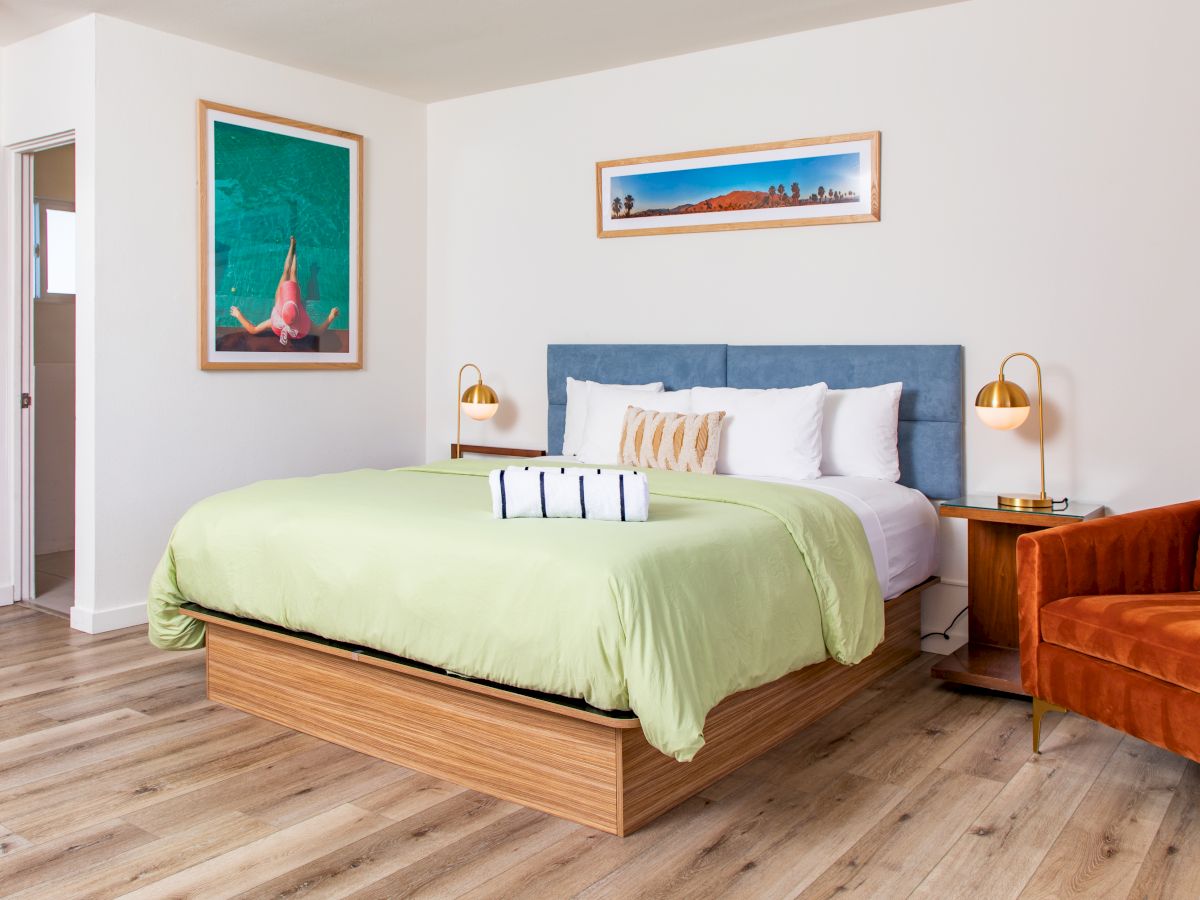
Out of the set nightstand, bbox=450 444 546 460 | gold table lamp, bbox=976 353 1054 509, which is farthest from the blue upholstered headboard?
nightstand, bbox=450 444 546 460

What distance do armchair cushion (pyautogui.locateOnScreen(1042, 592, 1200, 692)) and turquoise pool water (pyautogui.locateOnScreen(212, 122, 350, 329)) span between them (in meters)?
3.62

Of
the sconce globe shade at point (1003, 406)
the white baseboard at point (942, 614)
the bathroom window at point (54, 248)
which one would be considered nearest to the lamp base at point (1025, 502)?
the sconce globe shade at point (1003, 406)

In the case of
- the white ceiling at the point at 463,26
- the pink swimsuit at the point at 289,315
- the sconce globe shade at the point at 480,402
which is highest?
the white ceiling at the point at 463,26

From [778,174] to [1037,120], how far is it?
105cm

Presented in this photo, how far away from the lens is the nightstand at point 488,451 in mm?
5398

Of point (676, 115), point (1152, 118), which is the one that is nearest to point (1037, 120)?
point (1152, 118)

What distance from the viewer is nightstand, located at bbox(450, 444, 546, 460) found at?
17.7 ft

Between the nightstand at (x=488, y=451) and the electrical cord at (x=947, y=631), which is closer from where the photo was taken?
the electrical cord at (x=947, y=631)

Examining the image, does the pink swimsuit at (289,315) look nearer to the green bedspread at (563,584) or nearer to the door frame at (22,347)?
the door frame at (22,347)

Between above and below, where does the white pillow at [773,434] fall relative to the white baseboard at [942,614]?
above

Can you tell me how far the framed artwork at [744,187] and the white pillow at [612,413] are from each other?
0.83m

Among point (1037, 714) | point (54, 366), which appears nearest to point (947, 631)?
point (1037, 714)

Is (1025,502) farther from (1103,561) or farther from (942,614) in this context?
(942,614)

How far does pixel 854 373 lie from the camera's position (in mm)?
4273
